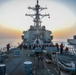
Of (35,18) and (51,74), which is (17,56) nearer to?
(51,74)

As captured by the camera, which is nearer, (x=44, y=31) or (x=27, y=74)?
(x=27, y=74)

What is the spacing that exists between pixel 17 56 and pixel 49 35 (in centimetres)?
1796

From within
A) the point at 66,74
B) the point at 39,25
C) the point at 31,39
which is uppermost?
the point at 39,25

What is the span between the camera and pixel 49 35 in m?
38.4

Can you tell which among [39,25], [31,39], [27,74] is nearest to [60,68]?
[27,74]

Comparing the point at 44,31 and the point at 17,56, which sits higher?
the point at 44,31

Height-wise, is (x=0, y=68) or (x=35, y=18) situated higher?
(x=35, y=18)

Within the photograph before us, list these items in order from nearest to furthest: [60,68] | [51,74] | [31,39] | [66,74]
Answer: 1. [51,74]
2. [66,74]
3. [60,68]
4. [31,39]

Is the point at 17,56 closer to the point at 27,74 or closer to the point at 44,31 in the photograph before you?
the point at 27,74

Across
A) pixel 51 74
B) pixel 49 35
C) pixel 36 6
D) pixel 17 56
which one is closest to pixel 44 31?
pixel 49 35

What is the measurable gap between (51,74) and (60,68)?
103 inches

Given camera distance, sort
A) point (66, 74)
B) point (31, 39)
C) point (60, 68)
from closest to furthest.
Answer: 1. point (66, 74)
2. point (60, 68)
3. point (31, 39)

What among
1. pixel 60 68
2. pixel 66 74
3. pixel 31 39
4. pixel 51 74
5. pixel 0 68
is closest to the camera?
pixel 0 68

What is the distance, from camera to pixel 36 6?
37750mm
